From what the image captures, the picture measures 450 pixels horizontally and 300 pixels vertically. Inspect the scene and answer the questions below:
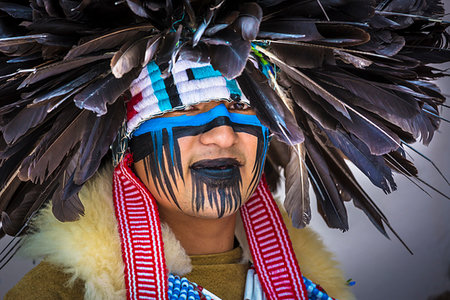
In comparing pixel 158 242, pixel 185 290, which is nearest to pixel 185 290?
pixel 185 290

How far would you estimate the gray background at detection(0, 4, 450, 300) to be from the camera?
115 inches

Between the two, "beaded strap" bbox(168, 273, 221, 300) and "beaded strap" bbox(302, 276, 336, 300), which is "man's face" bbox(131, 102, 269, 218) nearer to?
"beaded strap" bbox(168, 273, 221, 300)

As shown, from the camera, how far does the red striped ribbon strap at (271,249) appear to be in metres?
1.85

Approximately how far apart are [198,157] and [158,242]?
259 millimetres

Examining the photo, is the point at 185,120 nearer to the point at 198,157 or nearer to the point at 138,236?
the point at 198,157

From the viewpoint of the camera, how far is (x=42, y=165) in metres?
1.54

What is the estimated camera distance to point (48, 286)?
1648 mm

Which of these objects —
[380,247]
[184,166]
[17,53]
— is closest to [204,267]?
[184,166]

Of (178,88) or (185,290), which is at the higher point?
(178,88)

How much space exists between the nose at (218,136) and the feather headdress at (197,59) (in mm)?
133

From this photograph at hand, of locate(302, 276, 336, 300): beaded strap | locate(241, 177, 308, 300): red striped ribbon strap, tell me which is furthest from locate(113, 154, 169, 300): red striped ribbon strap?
locate(302, 276, 336, 300): beaded strap

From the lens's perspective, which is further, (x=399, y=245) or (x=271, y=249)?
(x=399, y=245)

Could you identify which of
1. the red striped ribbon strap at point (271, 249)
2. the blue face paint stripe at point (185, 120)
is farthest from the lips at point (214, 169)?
the red striped ribbon strap at point (271, 249)

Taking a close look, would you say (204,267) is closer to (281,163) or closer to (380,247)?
(281,163)
